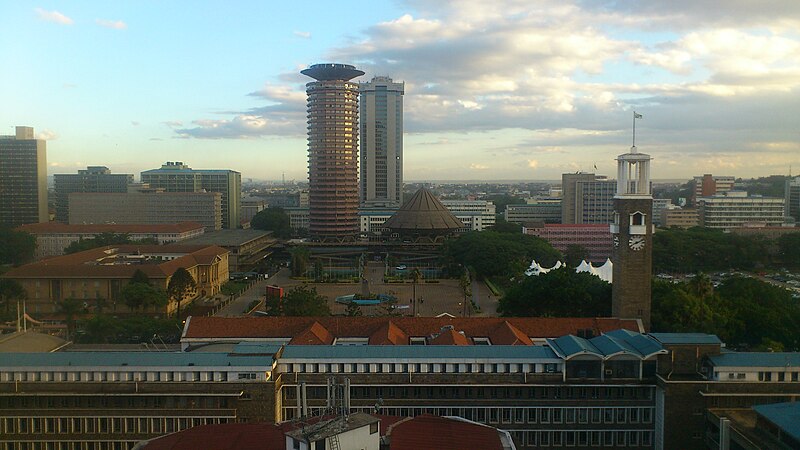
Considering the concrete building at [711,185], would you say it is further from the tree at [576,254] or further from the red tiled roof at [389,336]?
the red tiled roof at [389,336]

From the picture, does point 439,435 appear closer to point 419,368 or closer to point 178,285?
point 419,368

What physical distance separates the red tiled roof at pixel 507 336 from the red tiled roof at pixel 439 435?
9055 mm

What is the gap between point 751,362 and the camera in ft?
69.1

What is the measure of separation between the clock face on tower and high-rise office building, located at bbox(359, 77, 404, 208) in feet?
311

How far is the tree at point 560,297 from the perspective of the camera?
111ft

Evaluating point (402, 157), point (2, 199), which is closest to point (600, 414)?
point (2, 199)

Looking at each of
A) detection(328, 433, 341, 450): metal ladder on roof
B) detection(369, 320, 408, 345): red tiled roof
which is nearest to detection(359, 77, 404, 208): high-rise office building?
detection(369, 320, 408, 345): red tiled roof

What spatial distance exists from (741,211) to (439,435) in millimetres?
90366

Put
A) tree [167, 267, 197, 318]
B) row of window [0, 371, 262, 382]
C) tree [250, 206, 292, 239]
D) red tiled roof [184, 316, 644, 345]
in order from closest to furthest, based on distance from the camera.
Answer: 1. row of window [0, 371, 262, 382]
2. red tiled roof [184, 316, 644, 345]
3. tree [167, 267, 197, 318]
4. tree [250, 206, 292, 239]

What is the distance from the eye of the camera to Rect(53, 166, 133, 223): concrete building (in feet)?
371

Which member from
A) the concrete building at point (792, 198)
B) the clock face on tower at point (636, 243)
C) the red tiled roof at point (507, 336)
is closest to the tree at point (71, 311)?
the red tiled roof at point (507, 336)

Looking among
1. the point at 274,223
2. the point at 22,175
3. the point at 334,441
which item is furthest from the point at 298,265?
the point at 334,441

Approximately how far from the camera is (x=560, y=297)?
1344 inches

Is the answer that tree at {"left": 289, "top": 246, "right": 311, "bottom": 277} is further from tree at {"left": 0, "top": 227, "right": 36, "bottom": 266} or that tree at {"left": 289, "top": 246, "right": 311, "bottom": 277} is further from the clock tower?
the clock tower
